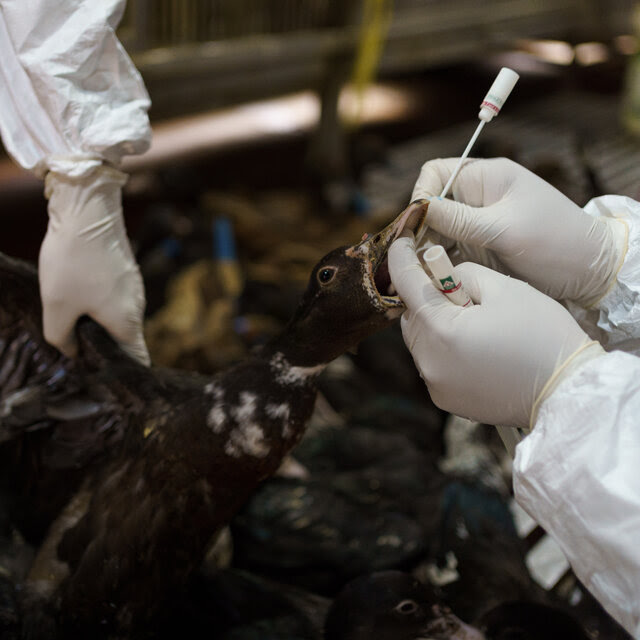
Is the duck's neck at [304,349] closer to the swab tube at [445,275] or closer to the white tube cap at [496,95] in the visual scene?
the swab tube at [445,275]

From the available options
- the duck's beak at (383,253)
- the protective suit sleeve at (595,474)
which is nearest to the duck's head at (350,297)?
the duck's beak at (383,253)

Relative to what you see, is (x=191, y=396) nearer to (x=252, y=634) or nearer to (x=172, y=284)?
(x=252, y=634)

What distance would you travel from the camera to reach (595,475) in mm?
859

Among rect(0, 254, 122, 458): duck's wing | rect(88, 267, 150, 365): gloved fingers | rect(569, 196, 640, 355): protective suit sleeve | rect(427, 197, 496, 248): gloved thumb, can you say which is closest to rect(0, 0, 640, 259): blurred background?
rect(0, 254, 122, 458): duck's wing

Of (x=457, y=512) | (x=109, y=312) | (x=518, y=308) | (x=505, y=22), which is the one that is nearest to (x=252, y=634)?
(x=457, y=512)

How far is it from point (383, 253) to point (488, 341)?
8.4 inches

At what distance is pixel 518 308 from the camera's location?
0.97m

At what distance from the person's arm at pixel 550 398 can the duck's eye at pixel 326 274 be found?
0.12 metres

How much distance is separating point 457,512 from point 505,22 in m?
3.50

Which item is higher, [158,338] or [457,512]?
[457,512]

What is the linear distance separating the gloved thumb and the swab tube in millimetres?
76

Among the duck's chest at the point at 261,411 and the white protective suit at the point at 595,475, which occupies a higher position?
the white protective suit at the point at 595,475

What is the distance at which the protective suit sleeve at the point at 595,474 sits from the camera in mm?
850

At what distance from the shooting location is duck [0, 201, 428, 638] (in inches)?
44.9
